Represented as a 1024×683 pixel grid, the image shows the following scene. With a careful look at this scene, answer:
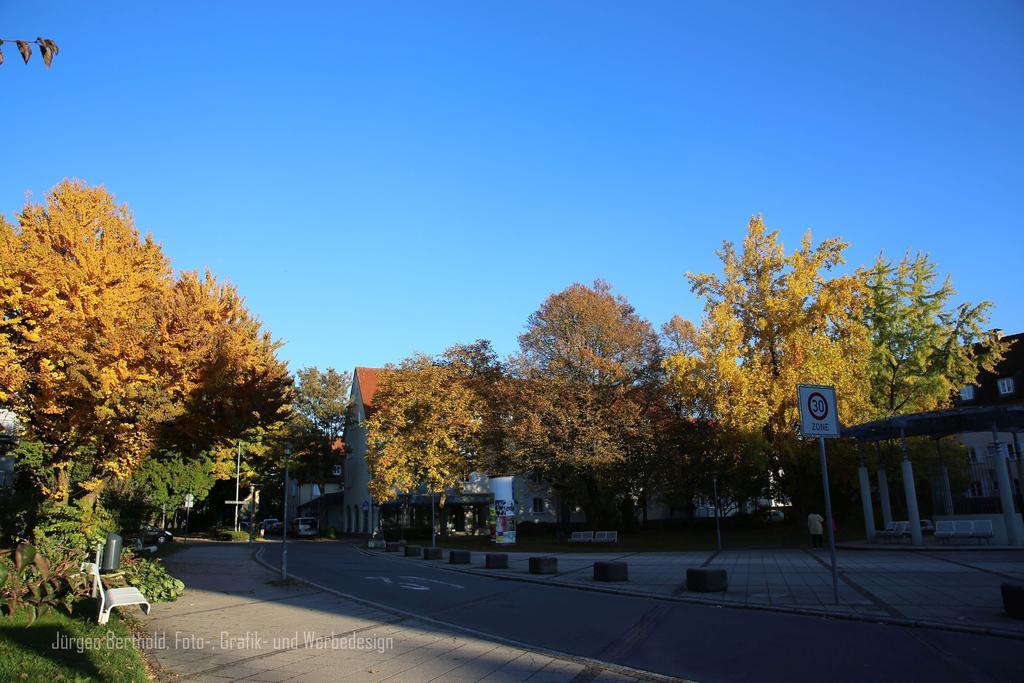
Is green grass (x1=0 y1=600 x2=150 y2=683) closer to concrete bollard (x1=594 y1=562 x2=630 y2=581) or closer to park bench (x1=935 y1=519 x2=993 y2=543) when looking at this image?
concrete bollard (x1=594 y1=562 x2=630 y2=581)

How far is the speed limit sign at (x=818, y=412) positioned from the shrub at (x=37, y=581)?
471 inches

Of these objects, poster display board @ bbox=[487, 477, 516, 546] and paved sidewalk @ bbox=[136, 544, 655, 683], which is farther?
poster display board @ bbox=[487, 477, 516, 546]

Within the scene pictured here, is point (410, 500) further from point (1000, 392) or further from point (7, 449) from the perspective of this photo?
point (1000, 392)

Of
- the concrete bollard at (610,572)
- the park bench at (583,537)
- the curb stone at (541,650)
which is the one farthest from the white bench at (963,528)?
the curb stone at (541,650)

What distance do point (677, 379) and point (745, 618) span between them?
2372cm

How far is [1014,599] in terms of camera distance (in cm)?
981

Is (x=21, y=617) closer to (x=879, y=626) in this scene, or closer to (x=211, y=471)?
(x=879, y=626)

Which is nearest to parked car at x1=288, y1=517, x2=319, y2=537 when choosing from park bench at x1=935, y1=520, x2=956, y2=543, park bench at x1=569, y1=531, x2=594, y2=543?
park bench at x1=569, y1=531, x2=594, y2=543

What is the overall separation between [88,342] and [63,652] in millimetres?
14016

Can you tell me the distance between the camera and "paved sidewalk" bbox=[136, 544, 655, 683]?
25.5ft

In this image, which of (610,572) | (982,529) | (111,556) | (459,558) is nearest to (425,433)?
(459,558)

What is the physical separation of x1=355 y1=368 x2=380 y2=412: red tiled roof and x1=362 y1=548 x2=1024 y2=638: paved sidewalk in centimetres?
4243

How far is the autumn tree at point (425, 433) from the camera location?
140ft

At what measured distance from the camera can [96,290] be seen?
66.2 ft
